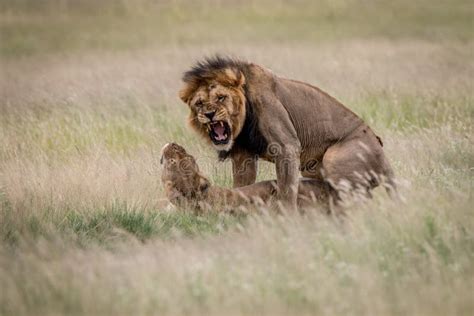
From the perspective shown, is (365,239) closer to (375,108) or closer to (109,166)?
(109,166)

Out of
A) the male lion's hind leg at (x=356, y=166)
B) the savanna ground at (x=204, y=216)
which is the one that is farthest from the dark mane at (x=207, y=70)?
the male lion's hind leg at (x=356, y=166)

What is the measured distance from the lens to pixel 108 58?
22859 mm

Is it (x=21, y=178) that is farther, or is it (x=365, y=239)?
(x=21, y=178)

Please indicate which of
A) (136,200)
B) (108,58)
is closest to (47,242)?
(136,200)

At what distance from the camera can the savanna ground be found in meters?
6.06

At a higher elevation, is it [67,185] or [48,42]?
[67,185]

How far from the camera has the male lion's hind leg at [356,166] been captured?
847 centimetres

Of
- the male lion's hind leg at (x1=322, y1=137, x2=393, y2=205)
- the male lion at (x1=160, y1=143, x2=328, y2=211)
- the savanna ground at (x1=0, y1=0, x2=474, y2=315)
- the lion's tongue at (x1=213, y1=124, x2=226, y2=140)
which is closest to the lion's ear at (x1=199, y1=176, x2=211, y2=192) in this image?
the male lion at (x1=160, y1=143, x2=328, y2=211)

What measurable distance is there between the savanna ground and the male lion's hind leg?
0.27 m

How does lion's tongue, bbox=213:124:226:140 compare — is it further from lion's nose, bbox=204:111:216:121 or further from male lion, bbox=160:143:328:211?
male lion, bbox=160:143:328:211

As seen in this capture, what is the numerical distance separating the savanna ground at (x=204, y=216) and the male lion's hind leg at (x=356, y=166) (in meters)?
0.27

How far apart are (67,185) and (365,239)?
3.50m

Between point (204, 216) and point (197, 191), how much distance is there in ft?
0.73

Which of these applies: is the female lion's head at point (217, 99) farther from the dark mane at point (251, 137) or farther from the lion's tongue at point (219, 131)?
the dark mane at point (251, 137)
